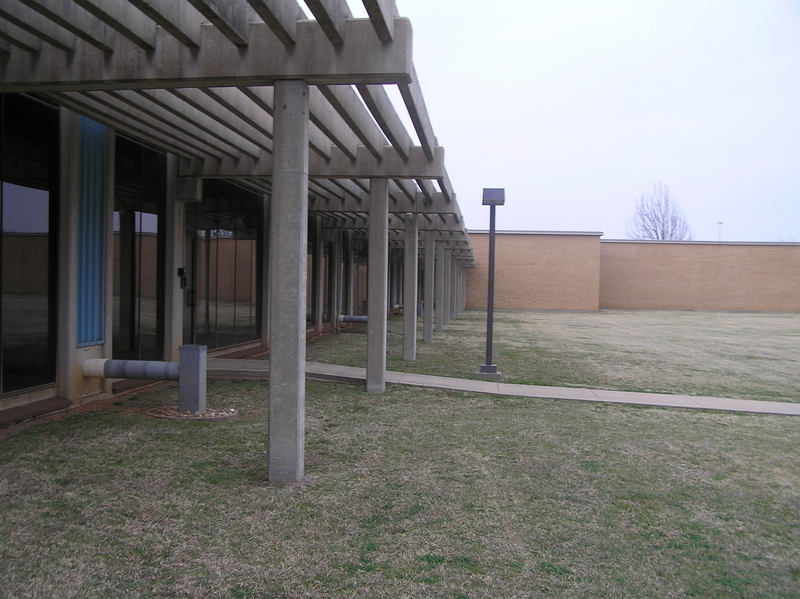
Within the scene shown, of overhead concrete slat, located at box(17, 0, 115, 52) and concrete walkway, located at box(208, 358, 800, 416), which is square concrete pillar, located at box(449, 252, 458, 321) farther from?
overhead concrete slat, located at box(17, 0, 115, 52)

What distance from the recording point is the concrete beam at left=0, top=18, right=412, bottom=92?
5742 mm

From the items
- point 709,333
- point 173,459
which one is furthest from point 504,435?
point 709,333

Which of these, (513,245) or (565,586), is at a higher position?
(513,245)

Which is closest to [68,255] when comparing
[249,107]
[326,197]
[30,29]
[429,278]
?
[249,107]

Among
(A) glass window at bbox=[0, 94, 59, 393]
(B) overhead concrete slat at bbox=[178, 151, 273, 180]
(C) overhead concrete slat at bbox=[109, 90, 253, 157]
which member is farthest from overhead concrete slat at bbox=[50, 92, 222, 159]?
(A) glass window at bbox=[0, 94, 59, 393]

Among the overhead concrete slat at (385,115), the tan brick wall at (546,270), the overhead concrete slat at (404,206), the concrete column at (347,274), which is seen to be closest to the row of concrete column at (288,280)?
the overhead concrete slat at (385,115)

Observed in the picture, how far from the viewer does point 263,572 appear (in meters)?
4.11

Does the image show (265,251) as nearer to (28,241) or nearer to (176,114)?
(28,241)

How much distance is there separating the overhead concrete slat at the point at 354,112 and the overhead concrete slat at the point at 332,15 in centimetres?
82

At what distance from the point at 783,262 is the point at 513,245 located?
2196cm

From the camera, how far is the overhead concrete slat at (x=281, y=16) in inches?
199

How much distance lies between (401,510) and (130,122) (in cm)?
659

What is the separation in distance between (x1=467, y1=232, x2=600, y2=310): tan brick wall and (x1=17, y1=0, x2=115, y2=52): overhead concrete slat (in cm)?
4290

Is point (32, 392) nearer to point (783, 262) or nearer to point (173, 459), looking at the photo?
point (173, 459)
